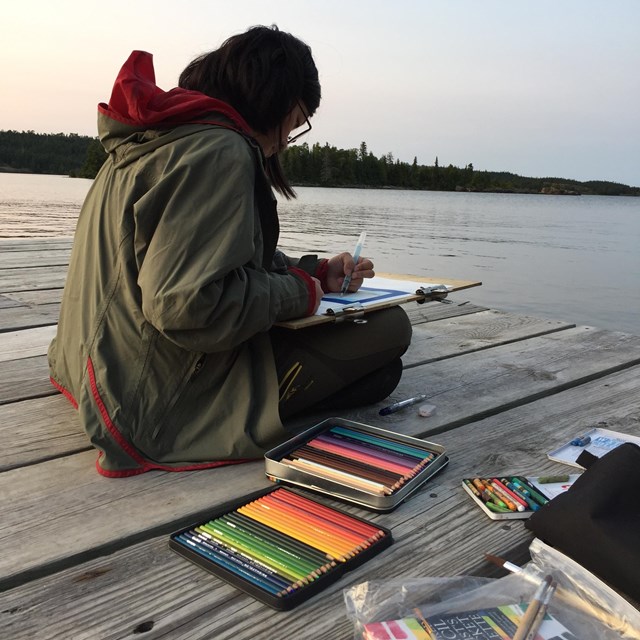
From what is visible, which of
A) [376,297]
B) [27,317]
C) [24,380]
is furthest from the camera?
[27,317]

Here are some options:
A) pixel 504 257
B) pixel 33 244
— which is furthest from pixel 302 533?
pixel 504 257

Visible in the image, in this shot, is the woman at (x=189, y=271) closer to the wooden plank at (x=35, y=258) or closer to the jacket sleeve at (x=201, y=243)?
the jacket sleeve at (x=201, y=243)

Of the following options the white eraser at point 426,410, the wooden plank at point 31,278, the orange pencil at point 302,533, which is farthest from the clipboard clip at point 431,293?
the wooden plank at point 31,278

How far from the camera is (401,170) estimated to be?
187 ft

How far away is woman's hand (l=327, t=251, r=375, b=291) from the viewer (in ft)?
7.41

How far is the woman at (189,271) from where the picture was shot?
5.21 feet

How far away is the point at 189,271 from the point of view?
61.5 inches

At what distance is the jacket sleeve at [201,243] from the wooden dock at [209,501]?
1.46 ft

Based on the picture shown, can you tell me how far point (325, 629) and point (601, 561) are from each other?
576 millimetres

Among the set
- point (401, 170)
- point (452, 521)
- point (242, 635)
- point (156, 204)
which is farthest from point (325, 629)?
point (401, 170)

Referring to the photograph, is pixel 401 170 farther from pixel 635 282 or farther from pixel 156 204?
pixel 156 204

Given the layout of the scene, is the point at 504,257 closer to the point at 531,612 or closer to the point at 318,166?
the point at 531,612

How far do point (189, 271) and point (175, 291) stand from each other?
0.19 feet

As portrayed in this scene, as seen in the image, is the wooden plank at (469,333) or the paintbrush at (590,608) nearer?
the paintbrush at (590,608)
